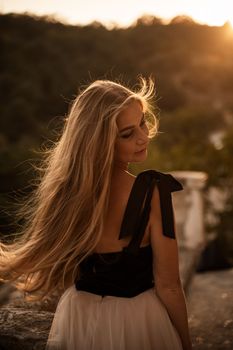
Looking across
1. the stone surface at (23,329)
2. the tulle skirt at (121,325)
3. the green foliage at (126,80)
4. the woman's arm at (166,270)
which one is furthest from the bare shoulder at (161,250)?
the green foliage at (126,80)

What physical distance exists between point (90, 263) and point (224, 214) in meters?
5.11

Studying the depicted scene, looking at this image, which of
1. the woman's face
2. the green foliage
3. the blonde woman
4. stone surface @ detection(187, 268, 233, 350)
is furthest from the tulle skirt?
the green foliage

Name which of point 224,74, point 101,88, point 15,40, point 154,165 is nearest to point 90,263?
point 101,88

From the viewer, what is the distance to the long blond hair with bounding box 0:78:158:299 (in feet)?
5.73

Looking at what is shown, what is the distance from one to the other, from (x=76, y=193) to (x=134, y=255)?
0.33 metres

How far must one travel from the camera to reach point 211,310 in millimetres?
3711

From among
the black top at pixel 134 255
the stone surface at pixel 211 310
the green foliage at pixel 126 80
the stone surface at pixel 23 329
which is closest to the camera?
the black top at pixel 134 255

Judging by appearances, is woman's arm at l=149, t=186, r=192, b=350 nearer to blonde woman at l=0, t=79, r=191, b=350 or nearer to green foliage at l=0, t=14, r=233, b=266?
blonde woman at l=0, t=79, r=191, b=350

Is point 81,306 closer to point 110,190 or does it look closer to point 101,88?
point 110,190

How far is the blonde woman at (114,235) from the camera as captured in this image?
1.75 meters

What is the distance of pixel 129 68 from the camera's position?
1078 inches

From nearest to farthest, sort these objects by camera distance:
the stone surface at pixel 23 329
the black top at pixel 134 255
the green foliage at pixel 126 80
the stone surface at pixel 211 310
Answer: the black top at pixel 134 255 < the stone surface at pixel 23 329 < the stone surface at pixel 211 310 < the green foliage at pixel 126 80

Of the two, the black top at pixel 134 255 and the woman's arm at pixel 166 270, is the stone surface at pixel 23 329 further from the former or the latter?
the woman's arm at pixel 166 270

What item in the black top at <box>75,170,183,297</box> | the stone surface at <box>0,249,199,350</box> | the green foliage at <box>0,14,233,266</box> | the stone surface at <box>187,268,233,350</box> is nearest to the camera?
the black top at <box>75,170,183,297</box>
